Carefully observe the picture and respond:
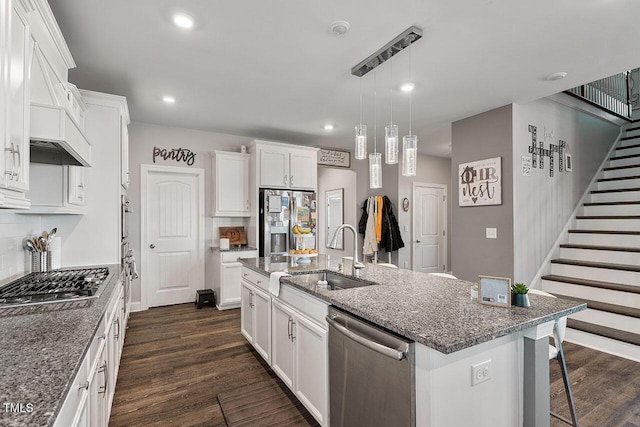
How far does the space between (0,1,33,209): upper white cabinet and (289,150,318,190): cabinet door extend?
3592 millimetres

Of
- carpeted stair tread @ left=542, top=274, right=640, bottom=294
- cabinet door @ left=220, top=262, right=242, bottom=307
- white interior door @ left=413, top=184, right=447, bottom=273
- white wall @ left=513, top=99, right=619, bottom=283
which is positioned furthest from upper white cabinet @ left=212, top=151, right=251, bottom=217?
carpeted stair tread @ left=542, top=274, right=640, bottom=294

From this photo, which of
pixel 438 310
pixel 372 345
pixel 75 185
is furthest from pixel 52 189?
pixel 438 310

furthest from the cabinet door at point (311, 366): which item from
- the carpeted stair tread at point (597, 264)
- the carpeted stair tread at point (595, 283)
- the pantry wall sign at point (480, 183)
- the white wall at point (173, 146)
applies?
the carpeted stair tread at point (597, 264)

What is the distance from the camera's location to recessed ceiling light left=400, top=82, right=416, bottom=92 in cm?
315

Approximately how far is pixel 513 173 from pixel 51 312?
13.7 feet

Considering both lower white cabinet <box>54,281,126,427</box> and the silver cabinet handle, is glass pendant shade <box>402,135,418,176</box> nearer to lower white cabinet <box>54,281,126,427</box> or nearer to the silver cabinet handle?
the silver cabinet handle

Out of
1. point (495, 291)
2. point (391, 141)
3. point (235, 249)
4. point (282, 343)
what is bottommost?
point (282, 343)

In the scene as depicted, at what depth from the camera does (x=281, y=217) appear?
15.5 ft

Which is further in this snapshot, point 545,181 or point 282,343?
point 545,181

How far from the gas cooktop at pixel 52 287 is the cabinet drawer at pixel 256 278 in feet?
3.66

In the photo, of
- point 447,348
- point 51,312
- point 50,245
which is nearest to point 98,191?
point 50,245

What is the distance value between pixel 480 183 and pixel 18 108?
418cm

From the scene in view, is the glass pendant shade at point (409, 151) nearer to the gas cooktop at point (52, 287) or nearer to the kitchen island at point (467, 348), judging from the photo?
the kitchen island at point (467, 348)

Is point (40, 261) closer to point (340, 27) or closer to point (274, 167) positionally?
point (340, 27)
